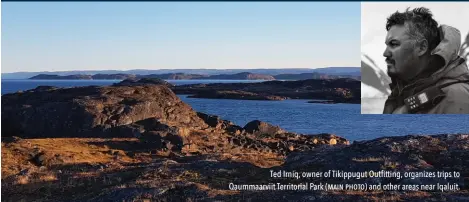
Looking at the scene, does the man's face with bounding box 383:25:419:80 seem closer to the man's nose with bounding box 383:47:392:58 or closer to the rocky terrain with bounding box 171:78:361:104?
the man's nose with bounding box 383:47:392:58

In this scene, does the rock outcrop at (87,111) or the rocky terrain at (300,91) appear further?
the rocky terrain at (300,91)

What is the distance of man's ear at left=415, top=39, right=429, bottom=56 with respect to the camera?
40.2 feet

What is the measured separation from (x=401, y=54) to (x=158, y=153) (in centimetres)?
2400

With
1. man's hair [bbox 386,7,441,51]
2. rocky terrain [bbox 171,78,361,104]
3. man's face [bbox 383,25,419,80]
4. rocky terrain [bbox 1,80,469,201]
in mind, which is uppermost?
man's hair [bbox 386,7,441,51]

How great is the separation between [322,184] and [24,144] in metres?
21.7

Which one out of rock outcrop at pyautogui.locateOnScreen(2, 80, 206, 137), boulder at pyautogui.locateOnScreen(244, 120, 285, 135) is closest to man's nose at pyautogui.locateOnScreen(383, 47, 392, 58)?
rock outcrop at pyautogui.locateOnScreen(2, 80, 206, 137)

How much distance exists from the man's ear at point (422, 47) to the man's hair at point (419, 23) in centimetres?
9

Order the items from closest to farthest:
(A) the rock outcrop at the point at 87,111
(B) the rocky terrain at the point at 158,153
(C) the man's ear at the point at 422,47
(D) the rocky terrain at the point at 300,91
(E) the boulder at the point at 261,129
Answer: (C) the man's ear at the point at 422,47
(B) the rocky terrain at the point at 158,153
(A) the rock outcrop at the point at 87,111
(E) the boulder at the point at 261,129
(D) the rocky terrain at the point at 300,91

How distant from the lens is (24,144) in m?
31.5

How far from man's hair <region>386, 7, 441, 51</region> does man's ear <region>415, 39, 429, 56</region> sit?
0.09 m

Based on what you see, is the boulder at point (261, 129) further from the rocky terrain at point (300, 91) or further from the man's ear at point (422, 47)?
the rocky terrain at point (300, 91)

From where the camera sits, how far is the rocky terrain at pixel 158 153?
18.0 metres

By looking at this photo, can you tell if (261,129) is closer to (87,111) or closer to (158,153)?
(158,153)

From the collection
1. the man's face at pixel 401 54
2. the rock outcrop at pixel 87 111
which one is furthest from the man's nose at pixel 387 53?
the rock outcrop at pixel 87 111
